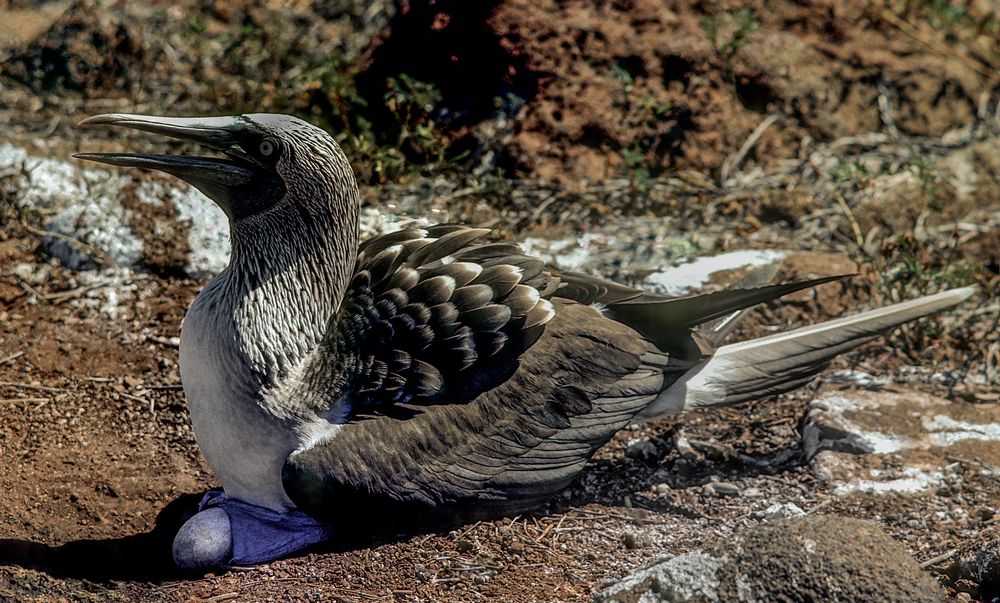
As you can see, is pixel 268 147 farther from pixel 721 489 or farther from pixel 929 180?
pixel 929 180

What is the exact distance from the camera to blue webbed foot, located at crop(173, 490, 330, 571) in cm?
391

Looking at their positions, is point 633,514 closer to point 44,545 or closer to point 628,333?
point 628,333

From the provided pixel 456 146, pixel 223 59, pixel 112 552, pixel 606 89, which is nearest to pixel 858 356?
pixel 606 89

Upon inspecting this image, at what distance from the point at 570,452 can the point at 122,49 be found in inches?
173

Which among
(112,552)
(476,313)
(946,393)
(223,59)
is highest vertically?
(223,59)

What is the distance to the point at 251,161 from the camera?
12.9 ft

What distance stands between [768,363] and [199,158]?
244 cm

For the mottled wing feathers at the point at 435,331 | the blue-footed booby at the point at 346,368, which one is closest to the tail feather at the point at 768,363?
the blue-footed booby at the point at 346,368

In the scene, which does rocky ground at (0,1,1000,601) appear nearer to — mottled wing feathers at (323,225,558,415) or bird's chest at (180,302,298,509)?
bird's chest at (180,302,298,509)

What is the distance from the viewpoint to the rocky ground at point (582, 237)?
13.4ft

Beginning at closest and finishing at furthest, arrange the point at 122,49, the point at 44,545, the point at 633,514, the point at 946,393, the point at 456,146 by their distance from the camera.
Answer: the point at 44,545, the point at 633,514, the point at 946,393, the point at 456,146, the point at 122,49

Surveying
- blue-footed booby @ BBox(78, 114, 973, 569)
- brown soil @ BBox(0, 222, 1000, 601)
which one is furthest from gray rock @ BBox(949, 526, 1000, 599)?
blue-footed booby @ BBox(78, 114, 973, 569)

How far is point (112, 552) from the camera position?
13.3ft

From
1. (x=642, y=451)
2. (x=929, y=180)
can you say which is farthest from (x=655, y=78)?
(x=642, y=451)
